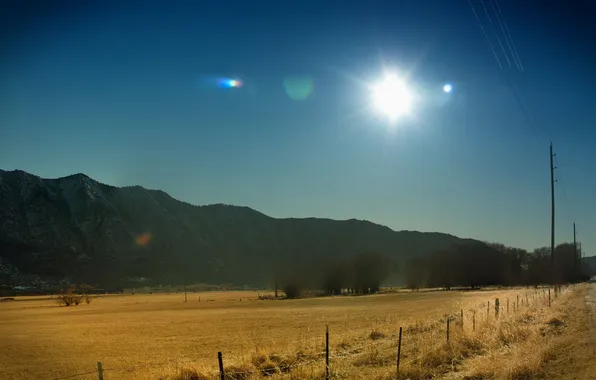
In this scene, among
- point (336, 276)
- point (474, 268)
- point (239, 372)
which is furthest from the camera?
point (474, 268)

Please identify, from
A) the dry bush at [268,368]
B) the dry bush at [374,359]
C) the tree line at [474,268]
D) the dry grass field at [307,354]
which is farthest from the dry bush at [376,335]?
the tree line at [474,268]

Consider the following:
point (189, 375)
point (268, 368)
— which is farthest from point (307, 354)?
point (189, 375)

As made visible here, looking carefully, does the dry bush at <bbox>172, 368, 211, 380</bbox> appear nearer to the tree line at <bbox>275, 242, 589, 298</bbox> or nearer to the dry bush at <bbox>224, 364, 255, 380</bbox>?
the dry bush at <bbox>224, 364, 255, 380</bbox>

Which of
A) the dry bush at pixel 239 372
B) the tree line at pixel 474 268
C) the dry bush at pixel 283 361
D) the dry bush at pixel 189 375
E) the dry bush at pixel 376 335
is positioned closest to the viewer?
the dry bush at pixel 189 375

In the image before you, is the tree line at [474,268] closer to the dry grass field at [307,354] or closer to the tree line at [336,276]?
the tree line at [336,276]

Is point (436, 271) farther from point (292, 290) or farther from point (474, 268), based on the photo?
point (292, 290)

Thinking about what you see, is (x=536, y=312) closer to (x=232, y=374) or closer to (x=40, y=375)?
(x=232, y=374)

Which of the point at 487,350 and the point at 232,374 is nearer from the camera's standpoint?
the point at 232,374

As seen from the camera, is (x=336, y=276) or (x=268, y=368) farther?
(x=336, y=276)

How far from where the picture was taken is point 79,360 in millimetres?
30250

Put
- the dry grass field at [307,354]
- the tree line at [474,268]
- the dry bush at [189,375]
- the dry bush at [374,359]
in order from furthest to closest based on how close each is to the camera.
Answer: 1. the tree line at [474,268]
2. the dry bush at [374,359]
3. the dry bush at [189,375]
4. the dry grass field at [307,354]

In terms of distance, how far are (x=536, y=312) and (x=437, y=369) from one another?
2102 cm

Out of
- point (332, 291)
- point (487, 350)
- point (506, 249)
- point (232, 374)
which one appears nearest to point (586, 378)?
point (487, 350)

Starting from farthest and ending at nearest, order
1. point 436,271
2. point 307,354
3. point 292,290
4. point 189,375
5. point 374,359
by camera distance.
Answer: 1. point 436,271
2. point 292,290
3. point 307,354
4. point 374,359
5. point 189,375
